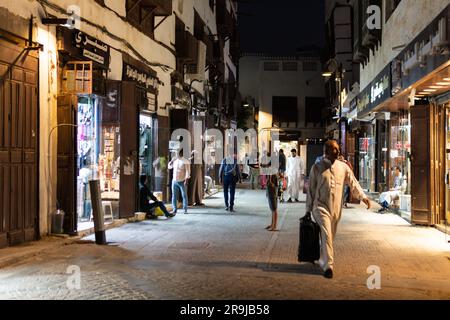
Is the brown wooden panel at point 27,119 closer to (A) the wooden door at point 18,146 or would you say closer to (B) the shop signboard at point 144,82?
(A) the wooden door at point 18,146

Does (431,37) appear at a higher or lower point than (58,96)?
higher

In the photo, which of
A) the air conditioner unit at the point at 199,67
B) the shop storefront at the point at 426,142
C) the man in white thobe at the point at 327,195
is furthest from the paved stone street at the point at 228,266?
the air conditioner unit at the point at 199,67

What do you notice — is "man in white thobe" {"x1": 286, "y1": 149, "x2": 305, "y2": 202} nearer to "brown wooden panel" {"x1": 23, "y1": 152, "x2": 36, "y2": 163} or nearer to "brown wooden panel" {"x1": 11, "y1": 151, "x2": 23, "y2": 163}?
"brown wooden panel" {"x1": 23, "y1": 152, "x2": 36, "y2": 163}

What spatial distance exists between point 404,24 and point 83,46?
8.37 meters

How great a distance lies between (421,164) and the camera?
47.7ft

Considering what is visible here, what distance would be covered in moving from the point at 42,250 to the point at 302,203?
13.4 metres

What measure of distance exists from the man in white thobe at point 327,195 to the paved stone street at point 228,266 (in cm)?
39

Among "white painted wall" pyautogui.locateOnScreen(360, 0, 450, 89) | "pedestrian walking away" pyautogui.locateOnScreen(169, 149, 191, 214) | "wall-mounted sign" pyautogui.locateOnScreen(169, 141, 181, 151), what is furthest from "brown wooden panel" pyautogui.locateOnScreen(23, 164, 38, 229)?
"wall-mounted sign" pyautogui.locateOnScreen(169, 141, 181, 151)

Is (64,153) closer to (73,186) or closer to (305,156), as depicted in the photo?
(73,186)

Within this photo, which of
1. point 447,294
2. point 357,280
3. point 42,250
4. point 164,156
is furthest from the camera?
point 164,156

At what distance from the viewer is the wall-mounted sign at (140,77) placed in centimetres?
1620

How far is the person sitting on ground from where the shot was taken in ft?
58.3

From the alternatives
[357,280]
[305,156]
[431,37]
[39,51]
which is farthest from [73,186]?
[305,156]

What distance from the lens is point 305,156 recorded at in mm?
53656
